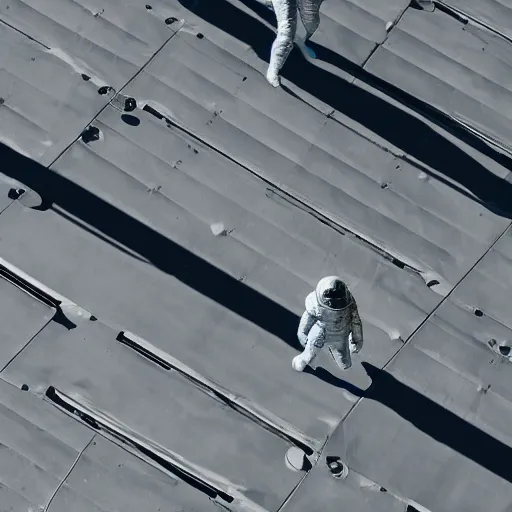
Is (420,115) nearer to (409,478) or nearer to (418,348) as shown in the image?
(418,348)

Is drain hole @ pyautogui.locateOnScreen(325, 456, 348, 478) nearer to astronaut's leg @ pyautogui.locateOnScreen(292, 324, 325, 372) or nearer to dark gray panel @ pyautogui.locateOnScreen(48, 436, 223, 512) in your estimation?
astronaut's leg @ pyautogui.locateOnScreen(292, 324, 325, 372)

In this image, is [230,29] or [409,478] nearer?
[409,478]

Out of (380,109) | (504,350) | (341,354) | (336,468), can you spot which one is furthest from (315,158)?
(336,468)

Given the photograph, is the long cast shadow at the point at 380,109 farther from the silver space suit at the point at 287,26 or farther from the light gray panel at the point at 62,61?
the light gray panel at the point at 62,61

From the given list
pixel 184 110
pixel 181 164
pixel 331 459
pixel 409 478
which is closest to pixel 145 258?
pixel 181 164

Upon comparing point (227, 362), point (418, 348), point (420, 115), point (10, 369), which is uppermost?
point (420, 115)

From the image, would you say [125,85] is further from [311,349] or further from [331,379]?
[331,379]

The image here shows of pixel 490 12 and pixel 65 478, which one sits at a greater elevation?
pixel 490 12

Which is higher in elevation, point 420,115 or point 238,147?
point 420,115
